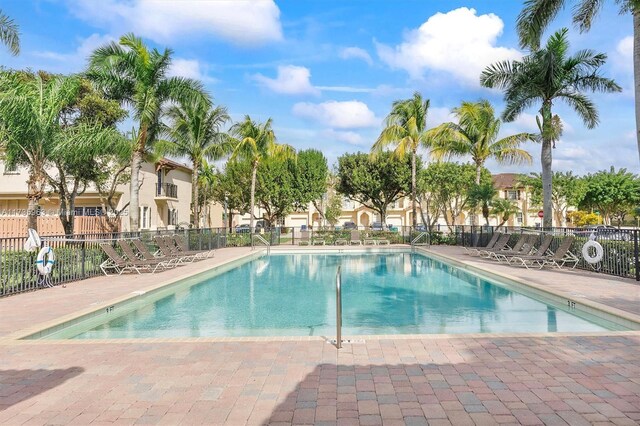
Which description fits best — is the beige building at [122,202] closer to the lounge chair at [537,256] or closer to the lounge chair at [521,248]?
the lounge chair at [521,248]

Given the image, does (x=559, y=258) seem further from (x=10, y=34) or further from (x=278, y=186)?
(x=278, y=186)

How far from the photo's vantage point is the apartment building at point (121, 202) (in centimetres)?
2078

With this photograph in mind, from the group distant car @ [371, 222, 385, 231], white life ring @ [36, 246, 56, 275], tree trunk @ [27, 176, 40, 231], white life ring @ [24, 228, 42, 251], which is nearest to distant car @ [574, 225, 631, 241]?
white life ring @ [36, 246, 56, 275]

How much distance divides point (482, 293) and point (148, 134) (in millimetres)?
13596

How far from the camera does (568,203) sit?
50.7 m

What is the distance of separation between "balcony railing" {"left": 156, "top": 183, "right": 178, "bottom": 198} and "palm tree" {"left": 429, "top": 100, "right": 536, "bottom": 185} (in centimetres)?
2047

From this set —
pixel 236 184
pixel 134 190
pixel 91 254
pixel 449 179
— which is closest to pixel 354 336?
pixel 91 254

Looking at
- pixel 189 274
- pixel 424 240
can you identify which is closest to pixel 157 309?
pixel 189 274

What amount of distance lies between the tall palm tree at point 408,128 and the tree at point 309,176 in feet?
42.4

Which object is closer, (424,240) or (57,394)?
(57,394)

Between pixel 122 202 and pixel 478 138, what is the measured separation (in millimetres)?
22301

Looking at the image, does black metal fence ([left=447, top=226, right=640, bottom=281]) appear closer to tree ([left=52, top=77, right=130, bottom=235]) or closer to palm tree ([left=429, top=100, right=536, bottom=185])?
palm tree ([left=429, top=100, right=536, bottom=185])

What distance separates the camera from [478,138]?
2567cm

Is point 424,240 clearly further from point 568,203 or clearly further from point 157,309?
point 568,203
